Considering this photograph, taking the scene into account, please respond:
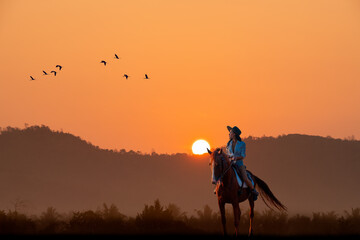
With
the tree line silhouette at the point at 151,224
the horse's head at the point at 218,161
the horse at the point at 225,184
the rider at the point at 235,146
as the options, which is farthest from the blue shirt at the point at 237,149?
the tree line silhouette at the point at 151,224

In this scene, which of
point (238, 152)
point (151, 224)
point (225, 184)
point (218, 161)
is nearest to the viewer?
point (218, 161)

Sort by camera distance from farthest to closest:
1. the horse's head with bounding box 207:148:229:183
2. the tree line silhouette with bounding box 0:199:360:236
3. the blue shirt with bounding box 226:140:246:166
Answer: the tree line silhouette with bounding box 0:199:360:236 < the blue shirt with bounding box 226:140:246:166 < the horse's head with bounding box 207:148:229:183

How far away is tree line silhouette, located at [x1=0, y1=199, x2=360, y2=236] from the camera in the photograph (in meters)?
30.8

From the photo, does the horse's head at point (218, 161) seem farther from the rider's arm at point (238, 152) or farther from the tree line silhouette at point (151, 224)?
the tree line silhouette at point (151, 224)

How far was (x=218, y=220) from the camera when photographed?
33.6m

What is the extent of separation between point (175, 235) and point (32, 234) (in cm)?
566

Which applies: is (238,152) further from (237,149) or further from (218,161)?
(218,161)

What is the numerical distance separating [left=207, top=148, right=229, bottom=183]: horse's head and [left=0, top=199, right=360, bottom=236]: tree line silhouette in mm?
5756

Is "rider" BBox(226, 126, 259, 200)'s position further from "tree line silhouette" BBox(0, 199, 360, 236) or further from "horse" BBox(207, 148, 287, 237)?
"tree line silhouette" BBox(0, 199, 360, 236)

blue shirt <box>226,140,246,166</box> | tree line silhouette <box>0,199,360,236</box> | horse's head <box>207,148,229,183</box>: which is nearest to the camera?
horse's head <box>207,148,229,183</box>

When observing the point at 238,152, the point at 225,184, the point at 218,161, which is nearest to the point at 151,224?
the point at 225,184

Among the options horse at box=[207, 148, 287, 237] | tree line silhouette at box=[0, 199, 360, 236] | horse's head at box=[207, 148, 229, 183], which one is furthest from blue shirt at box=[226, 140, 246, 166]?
tree line silhouette at box=[0, 199, 360, 236]

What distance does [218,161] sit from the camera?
24906 mm

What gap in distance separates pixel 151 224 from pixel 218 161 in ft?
25.1
